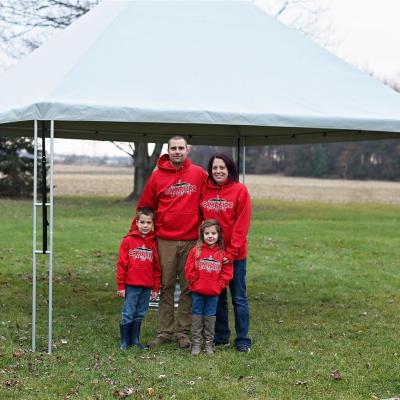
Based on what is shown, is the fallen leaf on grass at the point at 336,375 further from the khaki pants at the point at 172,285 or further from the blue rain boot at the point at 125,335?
the blue rain boot at the point at 125,335

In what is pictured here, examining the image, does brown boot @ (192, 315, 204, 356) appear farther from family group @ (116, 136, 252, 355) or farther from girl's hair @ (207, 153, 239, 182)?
girl's hair @ (207, 153, 239, 182)

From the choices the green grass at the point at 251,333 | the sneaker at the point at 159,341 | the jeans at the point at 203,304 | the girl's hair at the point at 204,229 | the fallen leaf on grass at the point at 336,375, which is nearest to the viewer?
the green grass at the point at 251,333

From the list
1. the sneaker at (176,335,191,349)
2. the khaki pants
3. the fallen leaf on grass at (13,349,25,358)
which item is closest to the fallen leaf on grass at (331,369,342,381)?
the sneaker at (176,335,191,349)

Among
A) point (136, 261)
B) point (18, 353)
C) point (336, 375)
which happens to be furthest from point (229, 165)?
point (18, 353)

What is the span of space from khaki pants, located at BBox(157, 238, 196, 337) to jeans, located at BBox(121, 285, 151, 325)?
0.23 meters

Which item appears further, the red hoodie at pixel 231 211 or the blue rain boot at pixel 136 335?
the blue rain boot at pixel 136 335

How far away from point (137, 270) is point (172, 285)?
1.45 ft

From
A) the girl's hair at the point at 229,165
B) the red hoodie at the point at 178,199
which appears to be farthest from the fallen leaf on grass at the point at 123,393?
the girl's hair at the point at 229,165

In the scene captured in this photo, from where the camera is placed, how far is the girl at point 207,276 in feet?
20.8

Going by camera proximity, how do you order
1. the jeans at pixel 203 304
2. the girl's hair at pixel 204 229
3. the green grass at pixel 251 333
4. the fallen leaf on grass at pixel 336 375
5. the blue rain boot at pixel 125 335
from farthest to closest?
1. the blue rain boot at pixel 125 335
2. the jeans at pixel 203 304
3. the girl's hair at pixel 204 229
4. the fallen leaf on grass at pixel 336 375
5. the green grass at pixel 251 333

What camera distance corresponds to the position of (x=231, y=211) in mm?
6422

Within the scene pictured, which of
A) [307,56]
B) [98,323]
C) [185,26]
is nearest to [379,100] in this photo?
[307,56]

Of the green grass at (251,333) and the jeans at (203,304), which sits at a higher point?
the jeans at (203,304)

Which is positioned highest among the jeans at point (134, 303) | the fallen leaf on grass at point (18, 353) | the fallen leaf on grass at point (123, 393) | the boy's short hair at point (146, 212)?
the boy's short hair at point (146, 212)
